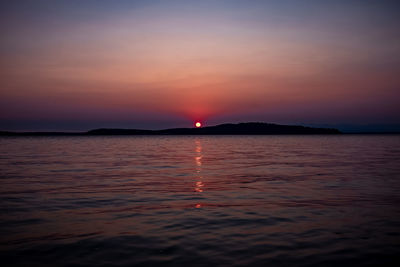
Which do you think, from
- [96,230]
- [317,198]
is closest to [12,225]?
[96,230]

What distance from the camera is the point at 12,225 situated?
1048 centimetres

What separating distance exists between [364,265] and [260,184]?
11.1 m

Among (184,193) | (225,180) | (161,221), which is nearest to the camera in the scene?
(161,221)

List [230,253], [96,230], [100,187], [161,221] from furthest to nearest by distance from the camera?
[100,187] → [161,221] → [96,230] → [230,253]

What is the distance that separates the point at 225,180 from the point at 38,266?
13.9 meters

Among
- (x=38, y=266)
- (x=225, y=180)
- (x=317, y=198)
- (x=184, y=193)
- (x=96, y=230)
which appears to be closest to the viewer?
(x=38, y=266)

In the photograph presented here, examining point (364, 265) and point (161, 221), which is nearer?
point (364, 265)

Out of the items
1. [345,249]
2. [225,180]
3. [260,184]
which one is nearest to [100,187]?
[225,180]

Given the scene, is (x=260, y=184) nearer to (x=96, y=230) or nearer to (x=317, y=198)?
(x=317, y=198)

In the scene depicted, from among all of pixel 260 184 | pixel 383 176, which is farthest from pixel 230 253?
pixel 383 176

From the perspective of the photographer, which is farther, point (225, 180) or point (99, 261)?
point (225, 180)

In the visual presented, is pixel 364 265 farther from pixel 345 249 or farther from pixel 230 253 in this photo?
pixel 230 253

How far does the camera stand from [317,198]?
48.2 feet

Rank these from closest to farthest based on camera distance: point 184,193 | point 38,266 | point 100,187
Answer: point 38,266 → point 184,193 → point 100,187
